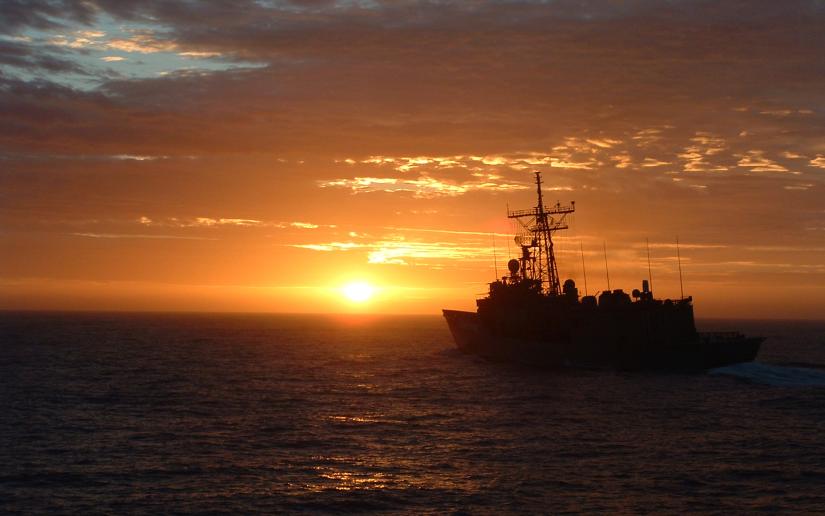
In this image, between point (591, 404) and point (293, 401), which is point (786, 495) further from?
point (293, 401)

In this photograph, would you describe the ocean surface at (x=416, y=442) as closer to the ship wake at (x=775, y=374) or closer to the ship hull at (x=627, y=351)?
the ship wake at (x=775, y=374)

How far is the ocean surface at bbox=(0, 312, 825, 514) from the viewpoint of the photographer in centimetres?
2902

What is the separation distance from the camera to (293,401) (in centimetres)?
5447

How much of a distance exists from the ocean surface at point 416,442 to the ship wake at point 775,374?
373 millimetres

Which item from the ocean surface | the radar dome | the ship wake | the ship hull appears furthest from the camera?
the radar dome

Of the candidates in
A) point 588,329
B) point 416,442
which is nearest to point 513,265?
point 588,329

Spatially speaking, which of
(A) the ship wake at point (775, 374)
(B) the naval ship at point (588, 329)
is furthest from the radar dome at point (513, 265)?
(A) the ship wake at point (775, 374)

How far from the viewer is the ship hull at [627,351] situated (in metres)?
69.1

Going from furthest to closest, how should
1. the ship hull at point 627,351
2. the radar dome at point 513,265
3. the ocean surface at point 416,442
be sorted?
the radar dome at point 513,265
the ship hull at point 627,351
the ocean surface at point 416,442

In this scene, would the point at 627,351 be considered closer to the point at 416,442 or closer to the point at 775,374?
the point at 775,374

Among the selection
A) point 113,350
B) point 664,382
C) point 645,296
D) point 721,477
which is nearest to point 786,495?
point 721,477

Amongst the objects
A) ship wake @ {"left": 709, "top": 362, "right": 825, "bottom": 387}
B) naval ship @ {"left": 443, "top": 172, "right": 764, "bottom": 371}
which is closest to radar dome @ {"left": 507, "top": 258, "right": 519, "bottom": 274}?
naval ship @ {"left": 443, "top": 172, "right": 764, "bottom": 371}

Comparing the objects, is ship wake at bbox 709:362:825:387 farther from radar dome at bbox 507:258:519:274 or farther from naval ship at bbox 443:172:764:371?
radar dome at bbox 507:258:519:274

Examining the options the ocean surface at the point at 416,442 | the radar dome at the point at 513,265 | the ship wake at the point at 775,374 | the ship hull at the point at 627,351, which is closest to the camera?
the ocean surface at the point at 416,442
